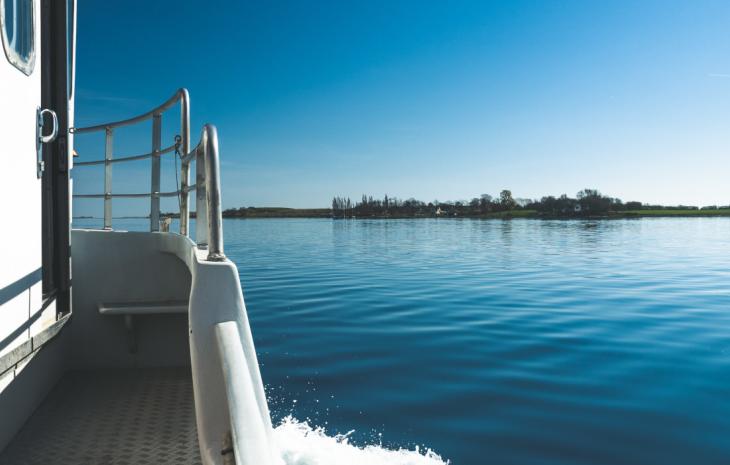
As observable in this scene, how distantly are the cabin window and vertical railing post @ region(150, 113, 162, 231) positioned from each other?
49.3 inches

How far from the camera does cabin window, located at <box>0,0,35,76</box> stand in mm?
2227

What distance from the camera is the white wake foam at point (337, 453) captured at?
3.39 meters

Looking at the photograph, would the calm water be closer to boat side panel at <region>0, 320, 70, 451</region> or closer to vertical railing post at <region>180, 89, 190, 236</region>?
boat side panel at <region>0, 320, 70, 451</region>

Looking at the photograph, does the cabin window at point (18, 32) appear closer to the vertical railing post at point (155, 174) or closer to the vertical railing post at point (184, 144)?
the vertical railing post at point (184, 144)

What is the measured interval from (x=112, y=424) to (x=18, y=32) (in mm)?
2189

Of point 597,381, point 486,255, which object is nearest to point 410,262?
point 486,255

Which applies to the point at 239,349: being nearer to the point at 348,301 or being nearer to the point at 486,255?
the point at 348,301

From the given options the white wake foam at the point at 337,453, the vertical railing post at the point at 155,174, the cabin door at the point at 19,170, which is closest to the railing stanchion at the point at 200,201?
the cabin door at the point at 19,170

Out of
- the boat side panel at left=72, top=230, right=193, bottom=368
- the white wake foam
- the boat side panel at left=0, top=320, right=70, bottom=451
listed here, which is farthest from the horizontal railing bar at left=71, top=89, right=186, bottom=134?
the white wake foam

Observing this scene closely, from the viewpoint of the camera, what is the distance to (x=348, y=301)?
973 cm

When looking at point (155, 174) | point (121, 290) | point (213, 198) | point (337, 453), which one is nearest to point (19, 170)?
point (213, 198)

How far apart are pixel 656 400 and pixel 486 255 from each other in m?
16.2

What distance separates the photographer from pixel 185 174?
3.57 metres

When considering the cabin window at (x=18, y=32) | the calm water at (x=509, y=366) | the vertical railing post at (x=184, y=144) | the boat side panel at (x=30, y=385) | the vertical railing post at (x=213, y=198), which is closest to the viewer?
the vertical railing post at (x=213, y=198)
